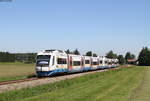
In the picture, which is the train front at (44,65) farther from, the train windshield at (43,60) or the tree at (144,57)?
the tree at (144,57)

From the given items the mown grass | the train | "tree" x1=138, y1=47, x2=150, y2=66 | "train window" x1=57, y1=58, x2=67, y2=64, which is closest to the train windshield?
the train

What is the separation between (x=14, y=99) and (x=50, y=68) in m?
19.4

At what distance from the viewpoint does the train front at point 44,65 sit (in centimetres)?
3381

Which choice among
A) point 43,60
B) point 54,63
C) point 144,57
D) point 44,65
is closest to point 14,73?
point 43,60

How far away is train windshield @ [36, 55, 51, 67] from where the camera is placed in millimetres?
34112

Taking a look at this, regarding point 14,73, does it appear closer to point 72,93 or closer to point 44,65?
point 44,65

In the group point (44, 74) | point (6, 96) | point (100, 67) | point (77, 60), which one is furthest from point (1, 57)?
point (6, 96)

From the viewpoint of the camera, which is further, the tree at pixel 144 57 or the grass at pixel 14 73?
the tree at pixel 144 57

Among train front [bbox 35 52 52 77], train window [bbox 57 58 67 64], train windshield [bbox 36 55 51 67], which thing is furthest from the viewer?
train window [bbox 57 58 67 64]

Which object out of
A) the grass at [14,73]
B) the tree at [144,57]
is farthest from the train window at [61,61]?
the tree at [144,57]

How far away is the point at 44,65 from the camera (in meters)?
34.0

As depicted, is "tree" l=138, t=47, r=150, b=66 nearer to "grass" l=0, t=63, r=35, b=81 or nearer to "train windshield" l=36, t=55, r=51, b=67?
"grass" l=0, t=63, r=35, b=81

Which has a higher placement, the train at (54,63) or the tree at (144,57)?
the tree at (144,57)

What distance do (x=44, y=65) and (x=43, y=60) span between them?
33.8 inches
